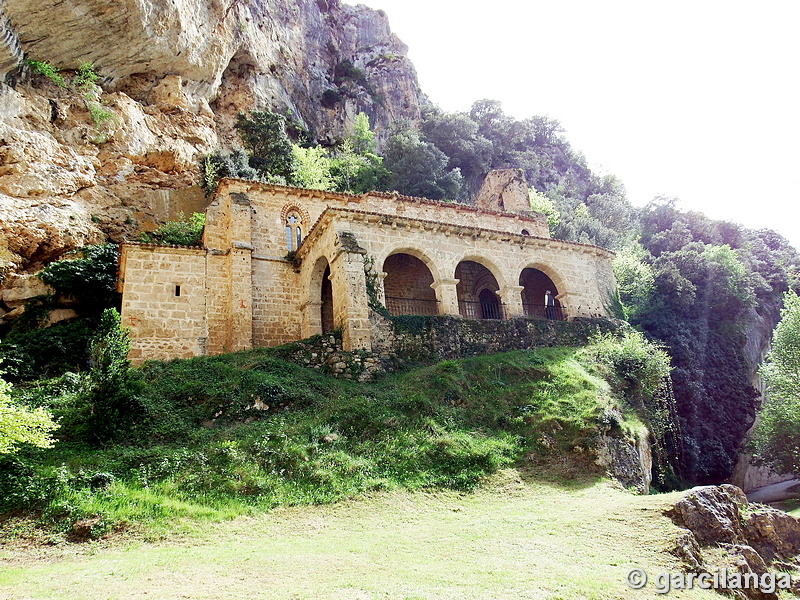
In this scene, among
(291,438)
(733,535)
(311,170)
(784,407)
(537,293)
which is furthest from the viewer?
(311,170)

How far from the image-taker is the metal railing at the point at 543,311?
22.2m

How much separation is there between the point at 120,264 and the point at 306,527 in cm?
1564

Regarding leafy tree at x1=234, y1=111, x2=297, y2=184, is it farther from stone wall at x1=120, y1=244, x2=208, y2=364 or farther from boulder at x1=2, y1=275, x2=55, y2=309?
boulder at x1=2, y1=275, x2=55, y2=309

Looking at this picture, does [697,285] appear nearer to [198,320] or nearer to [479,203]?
[479,203]

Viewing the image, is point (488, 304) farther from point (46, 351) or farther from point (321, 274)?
point (46, 351)

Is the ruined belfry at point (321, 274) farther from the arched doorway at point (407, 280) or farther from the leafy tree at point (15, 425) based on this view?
the leafy tree at point (15, 425)

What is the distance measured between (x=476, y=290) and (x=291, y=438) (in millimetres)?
14863

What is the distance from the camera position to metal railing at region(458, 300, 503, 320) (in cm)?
2330

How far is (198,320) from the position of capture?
1941 centimetres

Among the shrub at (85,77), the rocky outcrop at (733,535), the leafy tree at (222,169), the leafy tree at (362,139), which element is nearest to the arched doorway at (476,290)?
the leafy tree at (222,169)

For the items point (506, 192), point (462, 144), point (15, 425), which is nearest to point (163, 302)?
point (15, 425)

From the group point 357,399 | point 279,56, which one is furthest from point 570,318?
point 279,56

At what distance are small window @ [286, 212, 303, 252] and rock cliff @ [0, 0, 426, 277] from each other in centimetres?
574

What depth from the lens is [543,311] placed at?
77.3 ft
